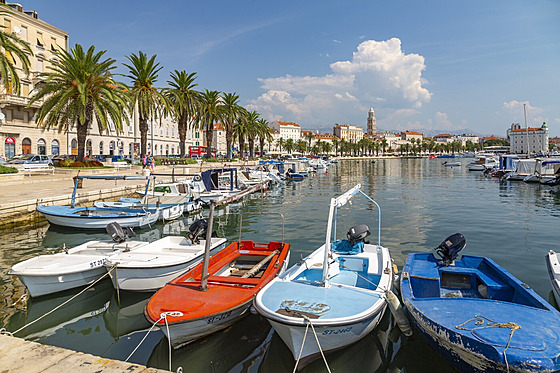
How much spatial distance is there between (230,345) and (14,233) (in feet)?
47.2

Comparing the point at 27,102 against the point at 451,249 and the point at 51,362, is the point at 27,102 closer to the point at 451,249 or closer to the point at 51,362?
the point at 51,362

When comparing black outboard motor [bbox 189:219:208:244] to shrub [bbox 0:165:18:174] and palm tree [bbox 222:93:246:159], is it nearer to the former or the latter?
shrub [bbox 0:165:18:174]

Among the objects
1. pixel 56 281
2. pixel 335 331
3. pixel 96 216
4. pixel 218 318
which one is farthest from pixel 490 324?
pixel 96 216

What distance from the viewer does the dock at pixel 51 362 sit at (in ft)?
15.6

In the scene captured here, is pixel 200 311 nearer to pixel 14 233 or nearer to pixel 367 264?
pixel 367 264

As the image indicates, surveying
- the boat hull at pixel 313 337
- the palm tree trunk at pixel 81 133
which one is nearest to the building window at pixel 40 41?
the palm tree trunk at pixel 81 133

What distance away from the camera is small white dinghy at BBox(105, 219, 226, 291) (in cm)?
918

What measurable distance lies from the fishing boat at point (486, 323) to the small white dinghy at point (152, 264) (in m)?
5.79

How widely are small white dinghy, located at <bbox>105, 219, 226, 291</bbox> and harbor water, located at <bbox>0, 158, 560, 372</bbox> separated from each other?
1.62ft

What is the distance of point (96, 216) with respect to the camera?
16766 mm

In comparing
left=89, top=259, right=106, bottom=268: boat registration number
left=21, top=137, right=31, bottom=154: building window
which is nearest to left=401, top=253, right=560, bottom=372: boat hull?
left=89, top=259, right=106, bottom=268: boat registration number

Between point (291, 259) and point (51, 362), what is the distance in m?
9.00

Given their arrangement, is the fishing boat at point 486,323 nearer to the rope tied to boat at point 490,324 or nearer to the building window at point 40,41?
the rope tied to boat at point 490,324

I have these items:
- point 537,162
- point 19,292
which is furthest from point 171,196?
point 537,162
